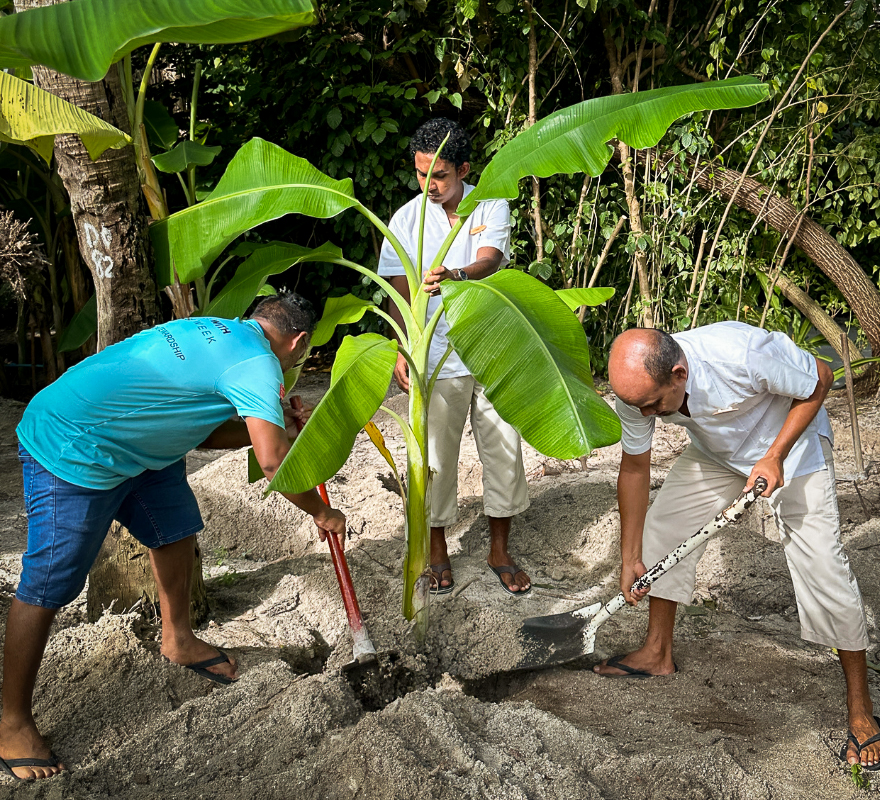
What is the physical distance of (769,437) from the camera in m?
2.45

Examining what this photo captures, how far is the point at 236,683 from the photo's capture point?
8.36 ft

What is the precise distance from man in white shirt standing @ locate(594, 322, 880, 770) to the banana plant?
0.79 feet

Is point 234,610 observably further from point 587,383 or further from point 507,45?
point 507,45

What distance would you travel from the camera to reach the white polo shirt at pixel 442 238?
3.07 metres

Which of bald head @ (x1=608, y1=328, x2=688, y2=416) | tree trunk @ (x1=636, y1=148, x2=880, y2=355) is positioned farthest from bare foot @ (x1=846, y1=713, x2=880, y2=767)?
tree trunk @ (x1=636, y1=148, x2=880, y2=355)

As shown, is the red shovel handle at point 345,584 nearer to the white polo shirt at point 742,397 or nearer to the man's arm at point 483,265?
the man's arm at point 483,265

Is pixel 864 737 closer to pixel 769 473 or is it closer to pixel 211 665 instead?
pixel 769 473

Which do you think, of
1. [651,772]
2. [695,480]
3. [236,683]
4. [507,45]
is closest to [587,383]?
[695,480]

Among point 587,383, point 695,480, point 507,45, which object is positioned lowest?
point 695,480

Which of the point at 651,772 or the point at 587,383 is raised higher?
the point at 587,383

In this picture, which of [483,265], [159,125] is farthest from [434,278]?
[159,125]

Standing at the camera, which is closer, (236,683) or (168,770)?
(168,770)

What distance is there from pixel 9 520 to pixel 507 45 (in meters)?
4.51

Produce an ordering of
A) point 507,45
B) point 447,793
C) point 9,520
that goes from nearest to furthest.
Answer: point 447,793 < point 9,520 < point 507,45
